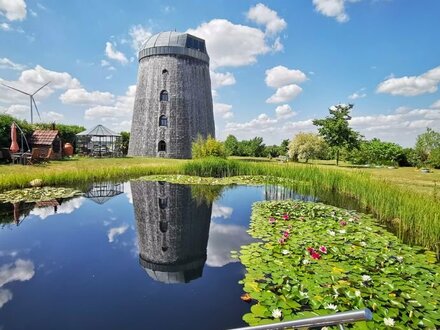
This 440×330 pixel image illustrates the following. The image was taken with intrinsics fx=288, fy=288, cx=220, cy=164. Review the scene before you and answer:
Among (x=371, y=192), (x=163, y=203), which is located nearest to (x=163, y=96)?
(x=163, y=203)

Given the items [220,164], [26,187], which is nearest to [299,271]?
[26,187]

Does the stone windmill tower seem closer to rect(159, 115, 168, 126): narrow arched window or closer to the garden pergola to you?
rect(159, 115, 168, 126): narrow arched window

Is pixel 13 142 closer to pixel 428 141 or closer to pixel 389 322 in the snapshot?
pixel 389 322

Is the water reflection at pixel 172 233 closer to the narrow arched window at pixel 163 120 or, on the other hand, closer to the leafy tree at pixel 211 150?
the leafy tree at pixel 211 150

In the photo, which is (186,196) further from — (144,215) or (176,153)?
(176,153)

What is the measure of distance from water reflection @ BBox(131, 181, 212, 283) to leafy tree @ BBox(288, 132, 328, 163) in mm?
21571

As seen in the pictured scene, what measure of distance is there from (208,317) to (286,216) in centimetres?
424

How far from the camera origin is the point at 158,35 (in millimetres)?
26781

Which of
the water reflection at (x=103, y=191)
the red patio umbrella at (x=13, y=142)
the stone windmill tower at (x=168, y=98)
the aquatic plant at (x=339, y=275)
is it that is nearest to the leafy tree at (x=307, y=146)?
the stone windmill tower at (x=168, y=98)

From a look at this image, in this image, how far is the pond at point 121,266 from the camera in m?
3.08

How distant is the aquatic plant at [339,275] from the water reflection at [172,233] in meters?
0.88

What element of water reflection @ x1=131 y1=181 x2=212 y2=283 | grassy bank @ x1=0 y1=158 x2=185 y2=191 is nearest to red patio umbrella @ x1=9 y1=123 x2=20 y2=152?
grassy bank @ x1=0 y1=158 x2=185 y2=191

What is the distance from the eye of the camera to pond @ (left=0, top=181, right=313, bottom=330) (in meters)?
3.08

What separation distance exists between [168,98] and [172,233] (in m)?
21.2
